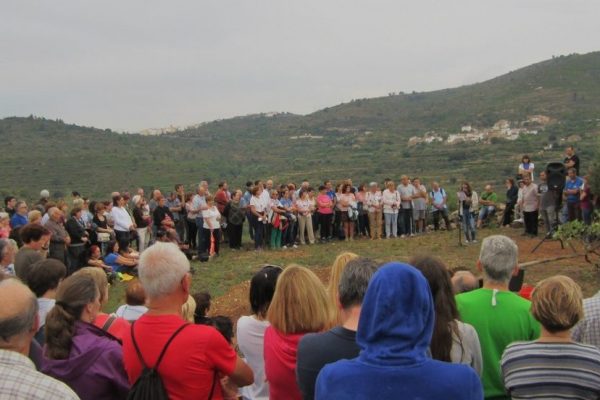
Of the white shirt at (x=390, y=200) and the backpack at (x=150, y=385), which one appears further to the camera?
the white shirt at (x=390, y=200)

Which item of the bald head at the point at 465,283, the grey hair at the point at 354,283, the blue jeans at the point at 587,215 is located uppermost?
the grey hair at the point at 354,283

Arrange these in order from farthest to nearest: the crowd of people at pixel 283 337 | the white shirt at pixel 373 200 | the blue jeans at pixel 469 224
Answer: the white shirt at pixel 373 200, the blue jeans at pixel 469 224, the crowd of people at pixel 283 337

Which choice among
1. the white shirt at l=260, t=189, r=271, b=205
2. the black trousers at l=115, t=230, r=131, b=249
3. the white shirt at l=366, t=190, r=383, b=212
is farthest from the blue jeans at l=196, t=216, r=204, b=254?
the white shirt at l=366, t=190, r=383, b=212

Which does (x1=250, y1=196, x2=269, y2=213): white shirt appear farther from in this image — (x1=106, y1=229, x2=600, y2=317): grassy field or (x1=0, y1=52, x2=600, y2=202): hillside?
(x1=0, y1=52, x2=600, y2=202): hillside

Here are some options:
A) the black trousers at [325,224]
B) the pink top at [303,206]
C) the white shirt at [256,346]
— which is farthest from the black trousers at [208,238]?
the white shirt at [256,346]

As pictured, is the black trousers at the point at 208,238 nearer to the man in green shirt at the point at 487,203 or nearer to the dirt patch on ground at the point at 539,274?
the dirt patch on ground at the point at 539,274

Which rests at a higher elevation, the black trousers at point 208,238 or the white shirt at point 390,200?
the white shirt at point 390,200

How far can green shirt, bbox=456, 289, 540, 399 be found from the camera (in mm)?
3266

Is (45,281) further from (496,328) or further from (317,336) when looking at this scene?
(496,328)

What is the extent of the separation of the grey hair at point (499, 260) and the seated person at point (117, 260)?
30.7 ft

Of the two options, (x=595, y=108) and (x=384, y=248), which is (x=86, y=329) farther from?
(x=595, y=108)

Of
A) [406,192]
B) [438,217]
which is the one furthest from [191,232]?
[438,217]

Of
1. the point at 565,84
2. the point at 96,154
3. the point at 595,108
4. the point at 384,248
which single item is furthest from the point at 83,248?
the point at 565,84

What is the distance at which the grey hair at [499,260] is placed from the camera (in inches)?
135
